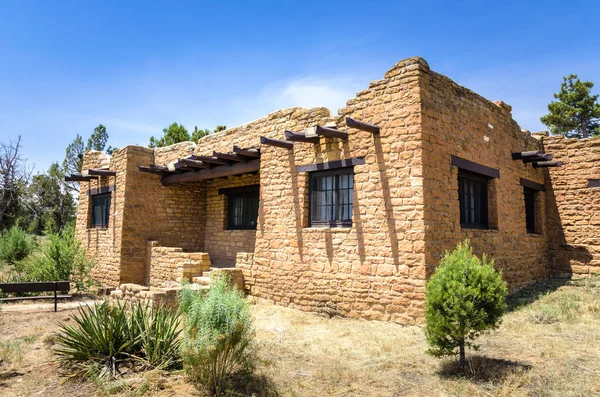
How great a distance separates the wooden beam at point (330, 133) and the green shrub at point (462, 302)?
366cm

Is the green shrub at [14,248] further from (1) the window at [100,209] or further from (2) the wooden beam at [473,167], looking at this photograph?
(2) the wooden beam at [473,167]

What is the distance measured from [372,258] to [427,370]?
2627 mm

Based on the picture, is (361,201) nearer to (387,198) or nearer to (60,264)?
(387,198)

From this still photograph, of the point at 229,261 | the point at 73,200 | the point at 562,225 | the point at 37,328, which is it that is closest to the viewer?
the point at 37,328

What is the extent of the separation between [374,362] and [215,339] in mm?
2267

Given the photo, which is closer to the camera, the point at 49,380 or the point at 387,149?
the point at 49,380

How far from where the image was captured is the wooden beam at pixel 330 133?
25.4ft

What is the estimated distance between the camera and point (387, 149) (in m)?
7.47

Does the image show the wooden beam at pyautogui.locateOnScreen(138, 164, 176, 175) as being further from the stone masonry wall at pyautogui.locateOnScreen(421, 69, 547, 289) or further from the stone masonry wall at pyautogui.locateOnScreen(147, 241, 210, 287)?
the stone masonry wall at pyautogui.locateOnScreen(421, 69, 547, 289)

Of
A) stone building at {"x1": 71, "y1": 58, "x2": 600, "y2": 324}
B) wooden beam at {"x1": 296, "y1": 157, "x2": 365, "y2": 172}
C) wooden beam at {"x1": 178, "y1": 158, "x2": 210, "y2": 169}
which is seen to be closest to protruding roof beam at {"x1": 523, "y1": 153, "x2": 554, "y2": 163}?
stone building at {"x1": 71, "y1": 58, "x2": 600, "y2": 324}

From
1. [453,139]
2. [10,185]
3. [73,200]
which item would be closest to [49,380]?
[453,139]

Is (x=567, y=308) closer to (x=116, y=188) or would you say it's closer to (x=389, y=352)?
(x=389, y=352)

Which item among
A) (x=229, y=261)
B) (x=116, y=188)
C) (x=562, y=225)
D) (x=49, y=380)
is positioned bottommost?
(x=49, y=380)

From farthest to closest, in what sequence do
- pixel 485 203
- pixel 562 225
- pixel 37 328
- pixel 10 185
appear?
pixel 10 185
pixel 562 225
pixel 485 203
pixel 37 328
